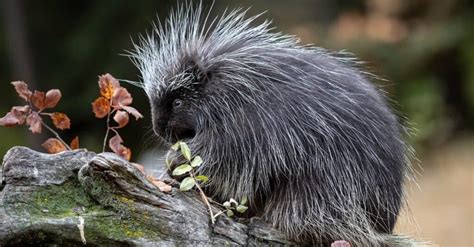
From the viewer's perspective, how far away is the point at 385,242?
11.4 feet

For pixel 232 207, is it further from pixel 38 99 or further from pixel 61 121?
pixel 38 99

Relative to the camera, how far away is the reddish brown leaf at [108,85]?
10.9ft

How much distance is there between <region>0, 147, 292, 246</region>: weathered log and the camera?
280cm

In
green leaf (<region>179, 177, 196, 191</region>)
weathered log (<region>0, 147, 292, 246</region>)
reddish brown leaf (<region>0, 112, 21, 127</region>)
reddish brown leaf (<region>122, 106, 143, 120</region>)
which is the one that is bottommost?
weathered log (<region>0, 147, 292, 246</region>)

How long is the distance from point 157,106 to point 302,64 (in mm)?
698

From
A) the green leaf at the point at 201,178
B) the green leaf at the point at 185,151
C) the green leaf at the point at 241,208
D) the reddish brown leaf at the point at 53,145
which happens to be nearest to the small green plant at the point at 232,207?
the green leaf at the point at 241,208

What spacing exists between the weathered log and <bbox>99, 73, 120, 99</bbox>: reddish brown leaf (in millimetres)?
442

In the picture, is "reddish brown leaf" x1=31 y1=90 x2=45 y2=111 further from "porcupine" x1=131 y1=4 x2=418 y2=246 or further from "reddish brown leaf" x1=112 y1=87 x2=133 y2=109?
"porcupine" x1=131 y1=4 x2=418 y2=246

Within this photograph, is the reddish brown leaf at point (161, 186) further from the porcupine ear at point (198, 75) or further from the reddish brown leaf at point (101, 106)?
the porcupine ear at point (198, 75)

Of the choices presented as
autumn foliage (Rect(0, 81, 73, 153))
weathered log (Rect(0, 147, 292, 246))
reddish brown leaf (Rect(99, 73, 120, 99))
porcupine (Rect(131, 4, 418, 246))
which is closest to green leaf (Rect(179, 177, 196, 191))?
weathered log (Rect(0, 147, 292, 246))

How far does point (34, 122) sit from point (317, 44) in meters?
8.66

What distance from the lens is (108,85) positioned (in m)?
3.33

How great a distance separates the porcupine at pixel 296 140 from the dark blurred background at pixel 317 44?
23.7 ft

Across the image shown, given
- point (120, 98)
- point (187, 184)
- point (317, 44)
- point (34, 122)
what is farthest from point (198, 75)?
point (317, 44)
